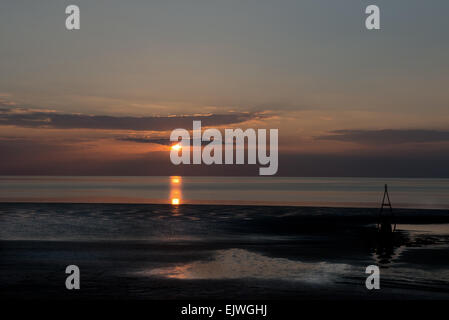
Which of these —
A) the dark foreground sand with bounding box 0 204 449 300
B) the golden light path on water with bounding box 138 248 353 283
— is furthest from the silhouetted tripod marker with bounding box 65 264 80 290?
the golden light path on water with bounding box 138 248 353 283

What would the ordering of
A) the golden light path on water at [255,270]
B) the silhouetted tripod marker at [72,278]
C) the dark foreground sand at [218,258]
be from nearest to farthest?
the dark foreground sand at [218,258] → the silhouetted tripod marker at [72,278] → the golden light path on water at [255,270]

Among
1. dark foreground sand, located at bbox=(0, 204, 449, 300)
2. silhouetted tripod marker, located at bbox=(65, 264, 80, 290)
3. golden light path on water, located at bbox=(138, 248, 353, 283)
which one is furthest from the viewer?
golden light path on water, located at bbox=(138, 248, 353, 283)

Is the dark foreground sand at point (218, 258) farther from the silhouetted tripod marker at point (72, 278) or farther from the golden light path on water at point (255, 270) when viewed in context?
the silhouetted tripod marker at point (72, 278)

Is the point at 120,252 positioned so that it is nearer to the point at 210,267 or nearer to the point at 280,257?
the point at 210,267

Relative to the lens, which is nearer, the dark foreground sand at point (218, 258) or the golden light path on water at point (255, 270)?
the dark foreground sand at point (218, 258)

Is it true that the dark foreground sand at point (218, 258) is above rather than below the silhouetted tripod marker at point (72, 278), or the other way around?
below

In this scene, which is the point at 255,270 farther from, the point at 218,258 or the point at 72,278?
the point at 72,278

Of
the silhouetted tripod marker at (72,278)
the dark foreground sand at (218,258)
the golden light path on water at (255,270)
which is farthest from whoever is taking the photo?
the golden light path on water at (255,270)

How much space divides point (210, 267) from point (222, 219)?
28718 mm

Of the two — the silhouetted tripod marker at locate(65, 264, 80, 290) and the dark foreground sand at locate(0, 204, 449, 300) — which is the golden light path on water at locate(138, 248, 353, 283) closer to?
the dark foreground sand at locate(0, 204, 449, 300)

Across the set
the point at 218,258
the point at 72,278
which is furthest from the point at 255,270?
the point at 72,278

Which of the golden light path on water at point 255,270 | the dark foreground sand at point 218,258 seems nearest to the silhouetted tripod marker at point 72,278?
the dark foreground sand at point 218,258
